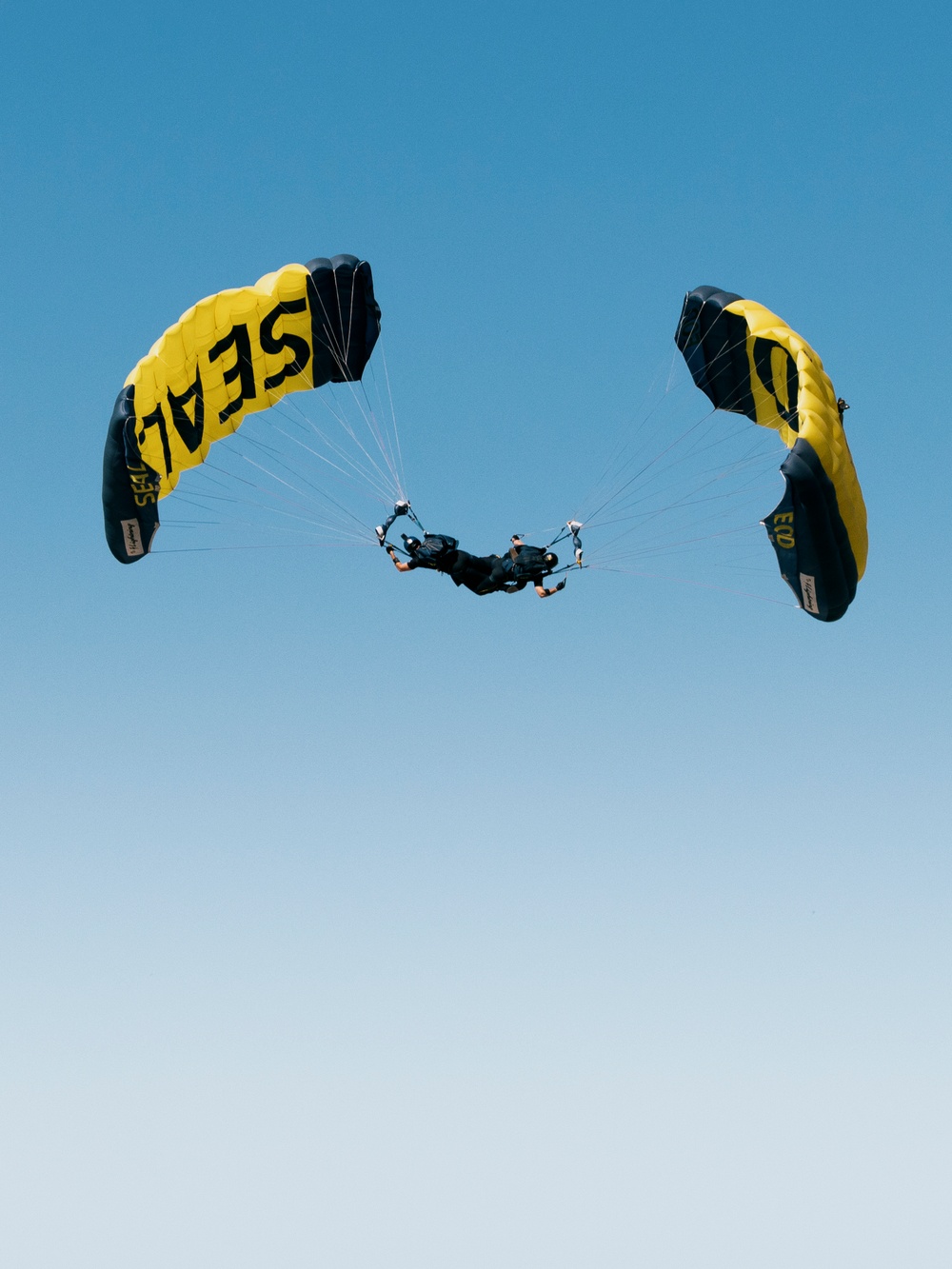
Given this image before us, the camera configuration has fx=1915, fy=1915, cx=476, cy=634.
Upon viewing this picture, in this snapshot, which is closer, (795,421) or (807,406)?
(807,406)

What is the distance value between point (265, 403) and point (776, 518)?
24.4ft

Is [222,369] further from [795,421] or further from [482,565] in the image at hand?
[795,421]

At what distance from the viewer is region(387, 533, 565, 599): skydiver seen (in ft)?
78.9

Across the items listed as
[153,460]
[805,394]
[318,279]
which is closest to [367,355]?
[318,279]

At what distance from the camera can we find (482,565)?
24281mm

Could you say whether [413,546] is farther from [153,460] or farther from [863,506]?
[863,506]

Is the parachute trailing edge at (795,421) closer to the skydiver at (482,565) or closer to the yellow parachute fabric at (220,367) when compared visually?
the skydiver at (482,565)

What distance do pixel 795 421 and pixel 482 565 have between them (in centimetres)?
430

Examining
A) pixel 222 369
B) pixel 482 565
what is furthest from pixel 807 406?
pixel 222 369

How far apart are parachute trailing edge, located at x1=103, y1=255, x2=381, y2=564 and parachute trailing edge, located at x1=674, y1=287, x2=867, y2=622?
15.0 feet

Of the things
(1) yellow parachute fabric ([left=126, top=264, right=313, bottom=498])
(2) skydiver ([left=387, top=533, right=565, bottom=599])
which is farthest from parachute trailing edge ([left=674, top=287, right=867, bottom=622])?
(1) yellow parachute fabric ([left=126, top=264, right=313, bottom=498])

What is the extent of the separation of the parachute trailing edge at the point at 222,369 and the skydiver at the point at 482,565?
3302 mm

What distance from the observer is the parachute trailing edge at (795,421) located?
22.3 m

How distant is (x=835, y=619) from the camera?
23656 mm
